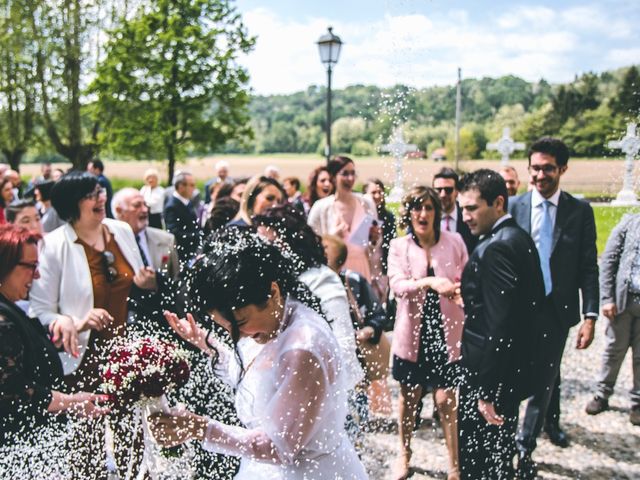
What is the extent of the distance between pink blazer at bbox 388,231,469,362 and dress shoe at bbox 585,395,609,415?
6.73ft

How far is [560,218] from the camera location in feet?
14.9

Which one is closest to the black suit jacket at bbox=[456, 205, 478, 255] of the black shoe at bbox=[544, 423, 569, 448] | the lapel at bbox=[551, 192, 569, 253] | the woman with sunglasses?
the woman with sunglasses

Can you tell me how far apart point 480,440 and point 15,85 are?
103 feet

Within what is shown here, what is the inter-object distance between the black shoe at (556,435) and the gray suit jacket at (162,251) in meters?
3.37

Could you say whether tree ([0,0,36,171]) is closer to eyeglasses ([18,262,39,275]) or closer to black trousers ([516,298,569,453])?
eyeglasses ([18,262,39,275])

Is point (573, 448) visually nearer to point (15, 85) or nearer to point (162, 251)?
point (162, 251)

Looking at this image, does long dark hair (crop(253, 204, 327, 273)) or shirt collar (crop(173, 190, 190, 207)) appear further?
shirt collar (crop(173, 190, 190, 207))

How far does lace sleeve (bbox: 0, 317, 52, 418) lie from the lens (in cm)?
268

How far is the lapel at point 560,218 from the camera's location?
4523 mm

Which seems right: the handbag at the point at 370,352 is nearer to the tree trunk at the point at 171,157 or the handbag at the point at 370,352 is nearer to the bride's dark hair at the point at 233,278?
the bride's dark hair at the point at 233,278

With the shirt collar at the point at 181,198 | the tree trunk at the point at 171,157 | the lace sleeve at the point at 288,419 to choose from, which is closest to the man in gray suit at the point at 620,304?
the lace sleeve at the point at 288,419

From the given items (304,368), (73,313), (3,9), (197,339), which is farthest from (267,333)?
(3,9)

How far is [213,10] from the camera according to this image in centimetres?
2244

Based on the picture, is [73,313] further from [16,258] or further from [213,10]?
[213,10]
